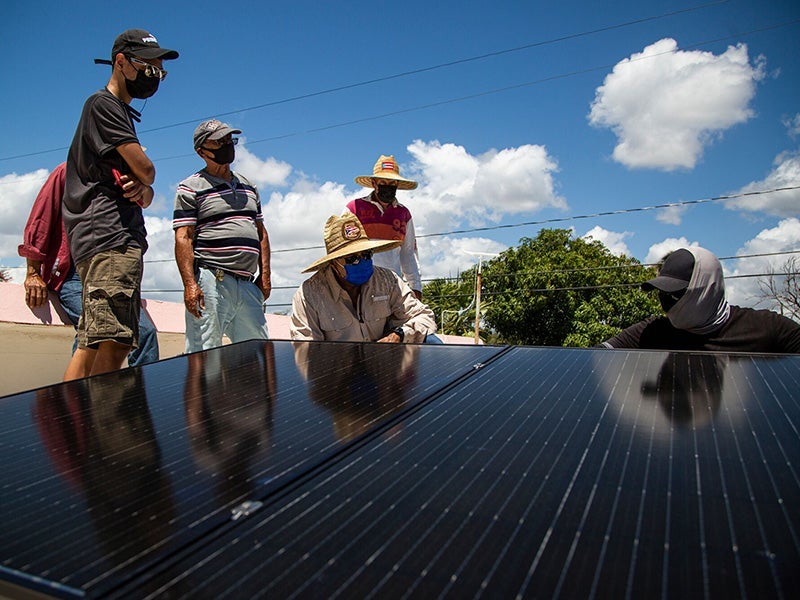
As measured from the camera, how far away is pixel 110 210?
2.42 m

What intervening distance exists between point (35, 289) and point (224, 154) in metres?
1.23

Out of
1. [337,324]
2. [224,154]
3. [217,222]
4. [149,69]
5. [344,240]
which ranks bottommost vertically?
[337,324]

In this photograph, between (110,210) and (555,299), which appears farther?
(555,299)

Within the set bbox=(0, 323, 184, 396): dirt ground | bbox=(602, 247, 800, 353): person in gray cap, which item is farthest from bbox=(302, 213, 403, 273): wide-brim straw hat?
bbox=(0, 323, 184, 396): dirt ground

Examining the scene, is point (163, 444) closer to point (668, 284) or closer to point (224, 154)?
point (668, 284)

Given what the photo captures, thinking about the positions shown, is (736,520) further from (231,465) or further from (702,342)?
(702,342)

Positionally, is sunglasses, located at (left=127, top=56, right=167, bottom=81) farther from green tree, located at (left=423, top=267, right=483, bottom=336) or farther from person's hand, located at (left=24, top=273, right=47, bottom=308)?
green tree, located at (left=423, top=267, right=483, bottom=336)

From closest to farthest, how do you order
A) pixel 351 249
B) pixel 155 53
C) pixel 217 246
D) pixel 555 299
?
pixel 155 53 → pixel 351 249 → pixel 217 246 → pixel 555 299

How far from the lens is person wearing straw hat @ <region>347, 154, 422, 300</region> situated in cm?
411

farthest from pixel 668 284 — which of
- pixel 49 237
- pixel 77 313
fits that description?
pixel 49 237

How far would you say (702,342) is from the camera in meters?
2.71

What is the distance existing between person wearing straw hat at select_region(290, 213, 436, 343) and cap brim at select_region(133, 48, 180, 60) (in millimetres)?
1048

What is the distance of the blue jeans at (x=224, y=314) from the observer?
325 cm

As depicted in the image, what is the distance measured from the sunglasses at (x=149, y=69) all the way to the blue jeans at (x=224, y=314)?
109 cm
